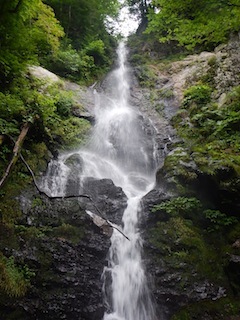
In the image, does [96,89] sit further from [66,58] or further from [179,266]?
[179,266]

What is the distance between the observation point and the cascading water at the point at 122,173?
6305 mm

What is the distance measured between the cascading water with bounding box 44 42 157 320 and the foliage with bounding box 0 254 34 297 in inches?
69.7

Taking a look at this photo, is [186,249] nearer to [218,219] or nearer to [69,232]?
[218,219]

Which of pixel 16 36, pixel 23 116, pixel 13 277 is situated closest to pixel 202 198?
pixel 13 277

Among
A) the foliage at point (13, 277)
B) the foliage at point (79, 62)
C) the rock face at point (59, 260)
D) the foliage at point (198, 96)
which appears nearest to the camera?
the foliage at point (13, 277)

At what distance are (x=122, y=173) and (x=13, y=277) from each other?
6.05 m

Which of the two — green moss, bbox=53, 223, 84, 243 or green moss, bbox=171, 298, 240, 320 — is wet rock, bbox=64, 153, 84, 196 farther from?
green moss, bbox=171, 298, 240, 320

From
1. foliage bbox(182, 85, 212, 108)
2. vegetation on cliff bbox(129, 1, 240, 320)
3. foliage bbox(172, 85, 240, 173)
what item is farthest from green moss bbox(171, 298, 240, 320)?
foliage bbox(182, 85, 212, 108)

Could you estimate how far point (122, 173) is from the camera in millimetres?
10680

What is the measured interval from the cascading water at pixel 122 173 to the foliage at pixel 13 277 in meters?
1.77

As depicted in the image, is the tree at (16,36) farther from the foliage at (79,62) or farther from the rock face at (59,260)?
the foliage at (79,62)

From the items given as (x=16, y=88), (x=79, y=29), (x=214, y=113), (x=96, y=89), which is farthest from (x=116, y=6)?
(x=16, y=88)

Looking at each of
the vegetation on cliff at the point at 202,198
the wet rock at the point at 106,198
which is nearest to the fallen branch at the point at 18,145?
the wet rock at the point at 106,198

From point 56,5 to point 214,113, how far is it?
40.2 ft
